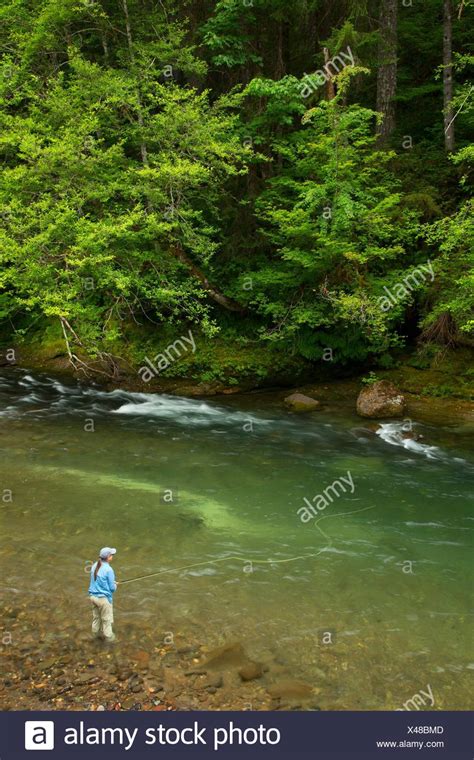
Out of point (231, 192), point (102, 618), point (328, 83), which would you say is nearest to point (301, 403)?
point (231, 192)

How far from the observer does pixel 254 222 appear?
18.9 m

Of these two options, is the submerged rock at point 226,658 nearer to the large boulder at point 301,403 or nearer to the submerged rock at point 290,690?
the submerged rock at point 290,690

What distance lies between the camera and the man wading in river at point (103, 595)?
6668 millimetres

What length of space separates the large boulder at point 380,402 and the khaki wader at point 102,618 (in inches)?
412

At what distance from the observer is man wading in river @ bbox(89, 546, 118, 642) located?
667cm

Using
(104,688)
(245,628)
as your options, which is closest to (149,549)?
(245,628)

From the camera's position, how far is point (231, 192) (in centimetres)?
1919

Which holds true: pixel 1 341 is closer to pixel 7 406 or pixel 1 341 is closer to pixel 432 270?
pixel 7 406

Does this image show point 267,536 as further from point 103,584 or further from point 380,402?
point 380,402

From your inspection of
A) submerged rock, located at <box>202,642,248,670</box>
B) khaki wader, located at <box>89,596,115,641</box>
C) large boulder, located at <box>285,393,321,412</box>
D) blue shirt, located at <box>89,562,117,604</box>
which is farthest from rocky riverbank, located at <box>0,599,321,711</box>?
large boulder, located at <box>285,393,321,412</box>

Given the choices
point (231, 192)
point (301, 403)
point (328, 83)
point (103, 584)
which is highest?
point (328, 83)

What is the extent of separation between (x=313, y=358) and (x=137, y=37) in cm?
1184

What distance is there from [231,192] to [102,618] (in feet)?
51.6

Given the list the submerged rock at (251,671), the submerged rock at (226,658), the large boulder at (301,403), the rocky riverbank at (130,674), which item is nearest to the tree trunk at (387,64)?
the large boulder at (301,403)
